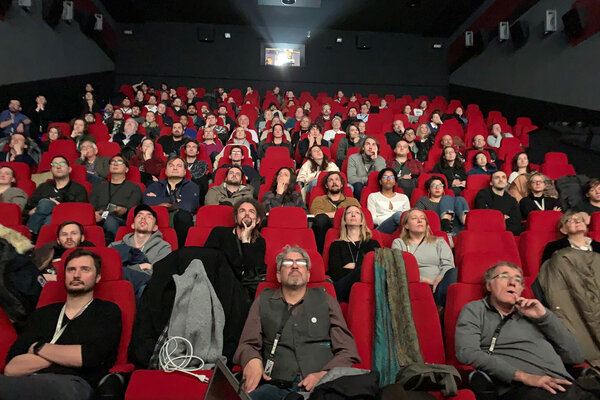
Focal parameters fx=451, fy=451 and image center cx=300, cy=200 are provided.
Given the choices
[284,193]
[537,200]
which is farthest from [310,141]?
[537,200]

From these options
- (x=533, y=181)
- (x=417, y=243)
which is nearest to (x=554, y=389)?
(x=417, y=243)

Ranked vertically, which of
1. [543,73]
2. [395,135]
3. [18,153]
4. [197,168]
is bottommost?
[197,168]

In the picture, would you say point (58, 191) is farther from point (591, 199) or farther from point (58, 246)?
point (591, 199)

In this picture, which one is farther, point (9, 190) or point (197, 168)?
point (197, 168)

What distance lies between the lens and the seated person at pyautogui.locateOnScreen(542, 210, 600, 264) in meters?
2.06

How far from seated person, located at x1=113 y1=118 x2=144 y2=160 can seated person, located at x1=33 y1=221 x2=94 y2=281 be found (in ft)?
7.00

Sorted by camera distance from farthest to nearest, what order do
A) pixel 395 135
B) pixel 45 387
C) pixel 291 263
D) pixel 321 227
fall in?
pixel 395 135
pixel 321 227
pixel 291 263
pixel 45 387

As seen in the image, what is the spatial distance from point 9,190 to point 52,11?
148 inches

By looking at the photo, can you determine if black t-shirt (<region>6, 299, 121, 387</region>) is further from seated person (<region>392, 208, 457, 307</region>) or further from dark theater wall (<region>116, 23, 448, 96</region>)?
dark theater wall (<region>116, 23, 448, 96</region>)

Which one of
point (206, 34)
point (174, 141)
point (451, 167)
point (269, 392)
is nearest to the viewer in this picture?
point (269, 392)

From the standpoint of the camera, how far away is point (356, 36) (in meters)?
8.22

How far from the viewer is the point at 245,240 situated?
7.01ft

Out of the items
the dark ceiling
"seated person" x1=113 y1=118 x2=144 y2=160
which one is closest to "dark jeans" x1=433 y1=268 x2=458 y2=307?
"seated person" x1=113 y1=118 x2=144 y2=160

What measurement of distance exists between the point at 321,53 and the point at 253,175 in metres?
5.47
